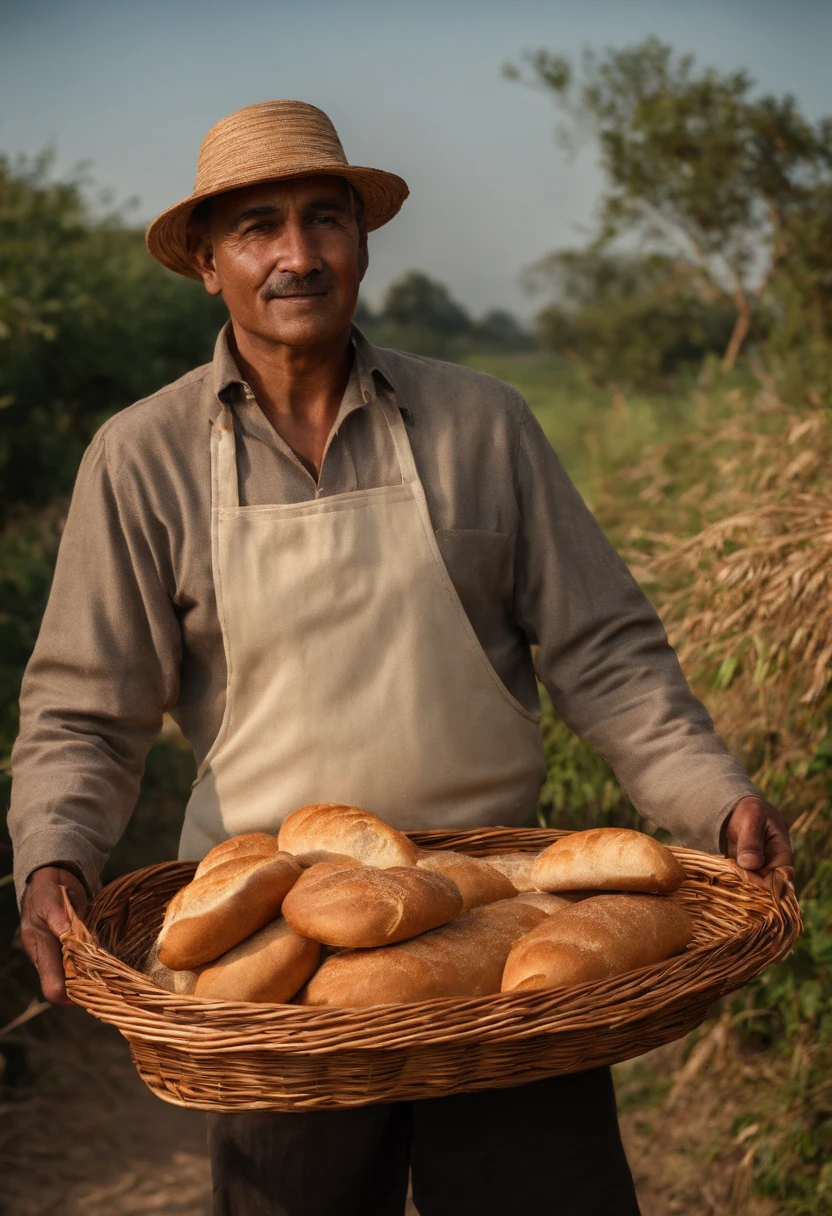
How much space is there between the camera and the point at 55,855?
1.84 metres

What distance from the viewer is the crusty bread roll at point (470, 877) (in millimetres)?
1785

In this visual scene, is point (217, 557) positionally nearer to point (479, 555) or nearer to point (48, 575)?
point (479, 555)

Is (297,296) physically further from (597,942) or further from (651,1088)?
(651,1088)

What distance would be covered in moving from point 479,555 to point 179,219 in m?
0.79

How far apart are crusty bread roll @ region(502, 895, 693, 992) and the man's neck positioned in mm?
948

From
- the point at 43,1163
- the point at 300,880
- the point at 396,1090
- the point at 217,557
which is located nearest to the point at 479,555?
the point at 217,557

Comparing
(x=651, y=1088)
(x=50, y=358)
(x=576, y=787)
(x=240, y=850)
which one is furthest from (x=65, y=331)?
(x=240, y=850)

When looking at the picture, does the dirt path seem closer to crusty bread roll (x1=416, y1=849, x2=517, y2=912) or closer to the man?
the man

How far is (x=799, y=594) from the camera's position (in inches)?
113

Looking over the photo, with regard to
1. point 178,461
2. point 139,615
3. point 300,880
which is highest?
point 178,461

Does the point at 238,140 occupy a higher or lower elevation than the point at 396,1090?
higher

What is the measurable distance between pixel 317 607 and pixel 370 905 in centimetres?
66

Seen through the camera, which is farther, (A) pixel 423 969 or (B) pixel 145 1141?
(B) pixel 145 1141

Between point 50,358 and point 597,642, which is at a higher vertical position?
point 50,358
